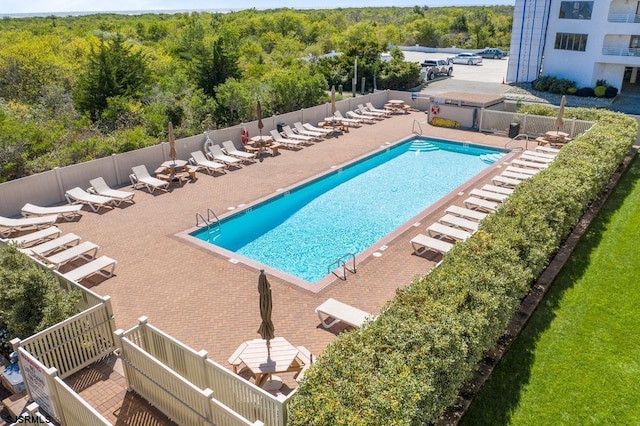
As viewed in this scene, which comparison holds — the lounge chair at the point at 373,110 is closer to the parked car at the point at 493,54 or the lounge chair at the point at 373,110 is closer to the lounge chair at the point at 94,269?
the lounge chair at the point at 94,269

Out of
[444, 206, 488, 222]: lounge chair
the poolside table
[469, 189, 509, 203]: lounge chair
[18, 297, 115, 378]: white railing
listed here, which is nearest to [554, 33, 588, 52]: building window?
[469, 189, 509, 203]: lounge chair

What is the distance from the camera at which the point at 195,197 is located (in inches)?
691

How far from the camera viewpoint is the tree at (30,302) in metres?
8.75

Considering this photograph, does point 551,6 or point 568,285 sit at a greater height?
point 551,6

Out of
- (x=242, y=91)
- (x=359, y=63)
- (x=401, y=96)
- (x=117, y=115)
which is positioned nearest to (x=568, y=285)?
(x=242, y=91)

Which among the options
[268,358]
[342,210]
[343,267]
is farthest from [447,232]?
[268,358]

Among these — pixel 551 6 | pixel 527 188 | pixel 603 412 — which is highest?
pixel 551 6

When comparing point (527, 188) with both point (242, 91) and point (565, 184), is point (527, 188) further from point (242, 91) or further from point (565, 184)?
point (242, 91)

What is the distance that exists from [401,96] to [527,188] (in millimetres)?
20584

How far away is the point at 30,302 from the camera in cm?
898

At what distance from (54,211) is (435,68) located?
3654 cm

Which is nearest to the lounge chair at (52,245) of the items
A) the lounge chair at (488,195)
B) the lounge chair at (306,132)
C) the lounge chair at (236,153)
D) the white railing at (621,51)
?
the lounge chair at (236,153)

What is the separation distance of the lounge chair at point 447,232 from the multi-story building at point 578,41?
2960 centimetres

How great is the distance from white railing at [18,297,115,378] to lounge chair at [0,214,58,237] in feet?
23.2
